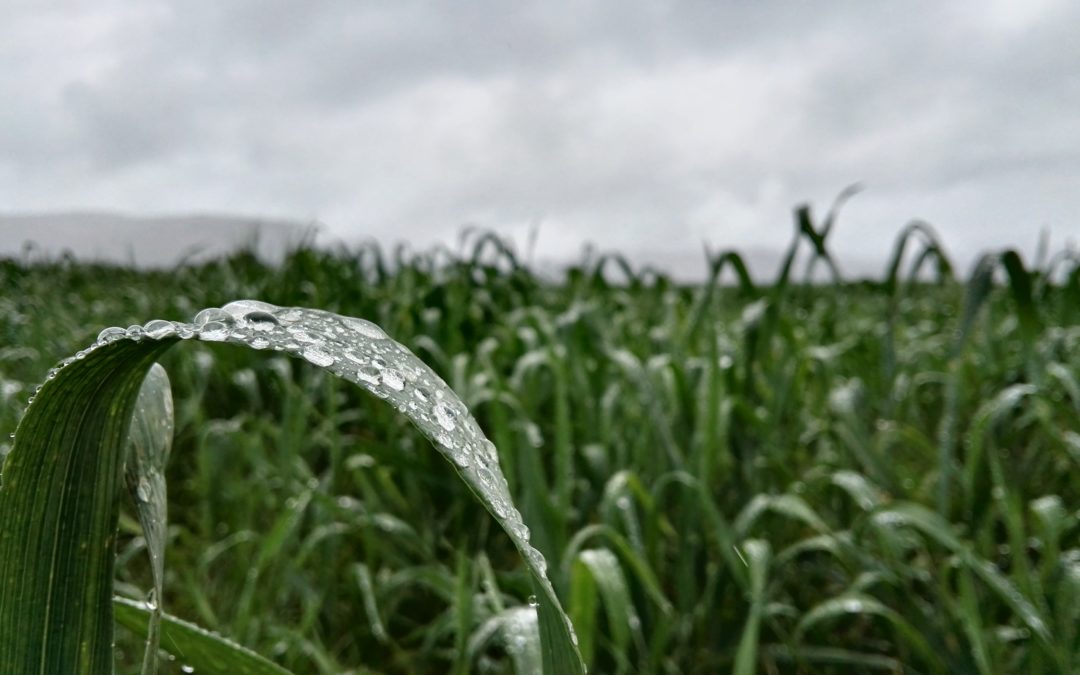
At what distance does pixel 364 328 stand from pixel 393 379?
4 centimetres

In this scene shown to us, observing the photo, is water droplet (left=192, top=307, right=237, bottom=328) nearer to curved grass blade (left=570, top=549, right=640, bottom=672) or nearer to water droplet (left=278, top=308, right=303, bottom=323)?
water droplet (left=278, top=308, right=303, bottom=323)

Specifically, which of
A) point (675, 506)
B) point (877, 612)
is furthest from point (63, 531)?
point (675, 506)

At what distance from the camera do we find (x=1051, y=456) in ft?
6.24

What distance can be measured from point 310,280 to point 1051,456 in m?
2.37

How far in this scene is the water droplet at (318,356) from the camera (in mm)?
284

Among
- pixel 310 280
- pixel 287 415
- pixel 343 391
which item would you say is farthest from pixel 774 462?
pixel 310 280

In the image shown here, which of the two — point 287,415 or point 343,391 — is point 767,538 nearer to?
point 287,415

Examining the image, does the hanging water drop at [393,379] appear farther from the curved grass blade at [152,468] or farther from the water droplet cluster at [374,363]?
the curved grass blade at [152,468]

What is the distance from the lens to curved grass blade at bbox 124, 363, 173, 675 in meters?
0.39

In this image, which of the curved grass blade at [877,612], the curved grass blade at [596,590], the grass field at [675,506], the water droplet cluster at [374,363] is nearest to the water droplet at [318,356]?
the water droplet cluster at [374,363]

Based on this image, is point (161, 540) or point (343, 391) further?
point (343, 391)

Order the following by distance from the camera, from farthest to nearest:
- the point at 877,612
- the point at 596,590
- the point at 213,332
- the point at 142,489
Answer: the point at 877,612
the point at 596,590
the point at 142,489
the point at 213,332

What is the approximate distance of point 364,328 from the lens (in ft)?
1.13

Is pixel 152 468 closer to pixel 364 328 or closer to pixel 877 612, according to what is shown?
pixel 364 328
